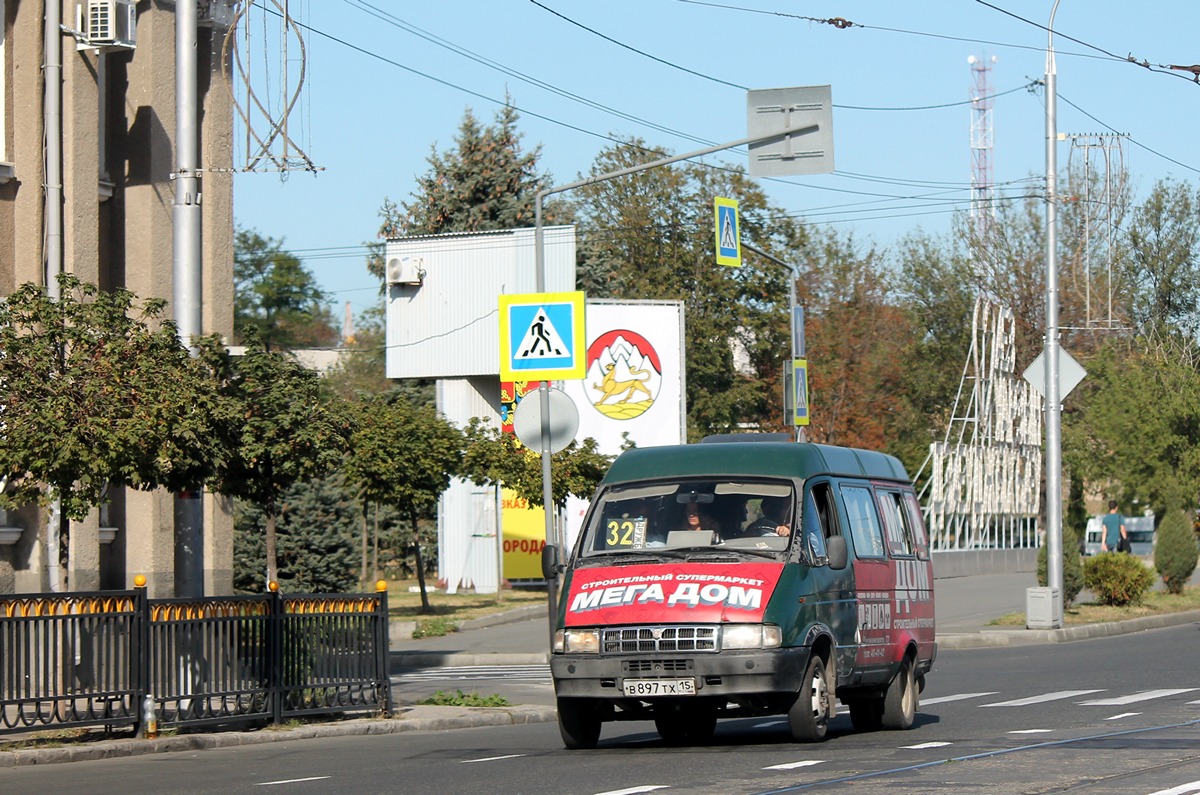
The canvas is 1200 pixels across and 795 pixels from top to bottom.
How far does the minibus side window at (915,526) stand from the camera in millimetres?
16453

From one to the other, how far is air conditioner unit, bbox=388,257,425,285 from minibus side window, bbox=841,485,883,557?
2935 centimetres

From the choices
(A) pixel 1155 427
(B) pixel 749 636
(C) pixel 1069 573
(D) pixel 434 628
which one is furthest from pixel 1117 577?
(B) pixel 749 636

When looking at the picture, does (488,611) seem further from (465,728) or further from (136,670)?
(136,670)

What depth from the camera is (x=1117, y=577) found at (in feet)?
105

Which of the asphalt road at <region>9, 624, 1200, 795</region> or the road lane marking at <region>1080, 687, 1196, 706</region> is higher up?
the asphalt road at <region>9, 624, 1200, 795</region>

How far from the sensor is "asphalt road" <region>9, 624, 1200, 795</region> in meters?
10.4

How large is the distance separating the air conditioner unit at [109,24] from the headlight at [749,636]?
1075 centimetres

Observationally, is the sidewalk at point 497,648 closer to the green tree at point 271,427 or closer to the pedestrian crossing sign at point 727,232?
the green tree at point 271,427

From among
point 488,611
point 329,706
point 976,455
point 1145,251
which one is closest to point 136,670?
point 329,706

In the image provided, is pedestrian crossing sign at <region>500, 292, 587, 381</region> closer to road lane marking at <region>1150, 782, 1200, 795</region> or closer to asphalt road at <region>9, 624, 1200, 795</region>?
asphalt road at <region>9, 624, 1200, 795</region>

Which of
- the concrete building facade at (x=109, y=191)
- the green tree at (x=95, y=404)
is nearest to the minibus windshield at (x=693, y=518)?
the green tree at (x=95, y=404)

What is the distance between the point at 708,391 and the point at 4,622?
55.0 metres

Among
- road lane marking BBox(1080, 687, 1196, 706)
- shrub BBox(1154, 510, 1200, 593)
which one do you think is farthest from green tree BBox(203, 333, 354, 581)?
shrub BBox(1154, 510, 1200, 593)

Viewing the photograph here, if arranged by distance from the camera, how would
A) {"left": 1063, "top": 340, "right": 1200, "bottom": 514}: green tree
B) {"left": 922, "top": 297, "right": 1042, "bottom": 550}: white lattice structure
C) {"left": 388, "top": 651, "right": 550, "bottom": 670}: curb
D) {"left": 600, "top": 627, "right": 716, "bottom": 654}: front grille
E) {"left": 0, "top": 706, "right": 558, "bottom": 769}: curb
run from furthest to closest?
1. {"left": 922, "top": 297, "right": 1042, "bottom": 550}: white lattice structure
2. {"left": 1063, "top": 340, "right": 1200, "bottom": 514}: green tree
3. {"left": 388, "top": 651, "right": 550, "bottom": 670}: curb
4. {"left": 0, "top": 706, "right": 558, "bottom": 769}: curb
5. {"left": 600, "top": 627, "right": 716, "bottom": 654}: front grille
